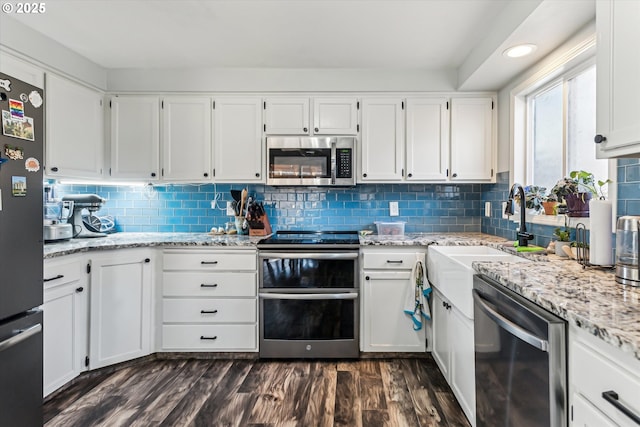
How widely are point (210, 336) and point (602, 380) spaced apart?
7.84 ft

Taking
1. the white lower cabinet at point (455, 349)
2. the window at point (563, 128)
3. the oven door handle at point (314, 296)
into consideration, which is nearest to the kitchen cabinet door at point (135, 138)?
the oven door handle at point (314, 296)

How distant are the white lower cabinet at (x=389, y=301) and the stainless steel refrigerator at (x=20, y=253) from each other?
197cm

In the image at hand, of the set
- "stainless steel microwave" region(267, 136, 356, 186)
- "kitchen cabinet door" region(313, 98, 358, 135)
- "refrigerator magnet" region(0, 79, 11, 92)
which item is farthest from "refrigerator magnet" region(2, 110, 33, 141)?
"kitchen cabinet door" region(313, 98, 358, 135)

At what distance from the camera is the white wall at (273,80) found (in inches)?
112

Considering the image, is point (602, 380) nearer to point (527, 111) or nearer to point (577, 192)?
point (577, 192)

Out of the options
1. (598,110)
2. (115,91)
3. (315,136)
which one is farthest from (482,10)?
(115,91)

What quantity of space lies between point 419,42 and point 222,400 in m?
2.78

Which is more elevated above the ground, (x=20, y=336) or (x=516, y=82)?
(x=516, y=82)

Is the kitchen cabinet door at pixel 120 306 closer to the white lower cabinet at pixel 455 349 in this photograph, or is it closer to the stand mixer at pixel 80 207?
the stand mixer at pixel 80 207

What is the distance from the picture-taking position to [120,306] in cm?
241

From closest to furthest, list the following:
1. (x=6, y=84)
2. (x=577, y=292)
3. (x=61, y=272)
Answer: (x=577, y=292) → (x=6, y=84) → (x=61, y=272)

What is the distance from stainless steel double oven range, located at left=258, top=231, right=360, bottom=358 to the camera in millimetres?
2508

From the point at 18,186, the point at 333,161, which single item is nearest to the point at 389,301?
the point at 333,161

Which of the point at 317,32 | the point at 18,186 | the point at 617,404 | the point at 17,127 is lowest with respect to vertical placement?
the point at 617,404
